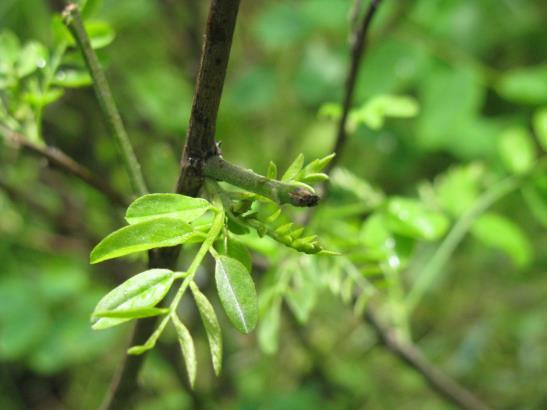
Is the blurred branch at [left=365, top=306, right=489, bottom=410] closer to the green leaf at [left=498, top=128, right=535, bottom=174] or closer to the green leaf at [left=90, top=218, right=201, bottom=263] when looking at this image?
the green leaf at [left=498, top=128, right=535, bottom=174]

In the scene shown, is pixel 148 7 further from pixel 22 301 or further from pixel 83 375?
pixel 83 375

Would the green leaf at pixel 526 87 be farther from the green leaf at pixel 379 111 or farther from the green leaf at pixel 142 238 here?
the green leaf at pixel 142 238

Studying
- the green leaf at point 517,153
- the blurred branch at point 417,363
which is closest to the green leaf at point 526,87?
the green leaf at point 517,153

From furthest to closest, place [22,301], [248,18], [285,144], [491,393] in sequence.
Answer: [248,18]
[285,144]
[491,393]
[22,301]

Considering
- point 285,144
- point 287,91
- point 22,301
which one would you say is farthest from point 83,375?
point 287,91

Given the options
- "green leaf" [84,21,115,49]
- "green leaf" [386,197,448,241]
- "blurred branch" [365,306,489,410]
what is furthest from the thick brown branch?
"blurred branch" [365,306,489,410]

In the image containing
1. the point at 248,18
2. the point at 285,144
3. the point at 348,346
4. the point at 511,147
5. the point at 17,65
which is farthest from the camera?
the point at 248,18
